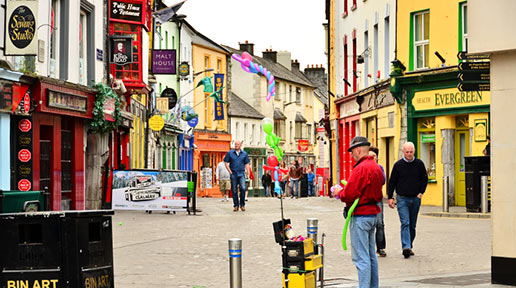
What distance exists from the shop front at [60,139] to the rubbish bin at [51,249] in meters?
13.6

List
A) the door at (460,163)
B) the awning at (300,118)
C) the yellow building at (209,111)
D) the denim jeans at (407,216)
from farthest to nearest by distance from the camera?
1. the awning at (300,118)
2. the yellow building at (209,111)
3. the door at (460,163)
4. the denim jeans at (407,216)

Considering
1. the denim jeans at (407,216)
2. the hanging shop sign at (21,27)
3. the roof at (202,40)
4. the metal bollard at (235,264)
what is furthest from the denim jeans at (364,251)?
the roof at (202,40)

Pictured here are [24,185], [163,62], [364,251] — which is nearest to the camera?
[364,251]

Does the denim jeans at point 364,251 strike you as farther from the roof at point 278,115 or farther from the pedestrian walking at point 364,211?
the roof at point 278,115

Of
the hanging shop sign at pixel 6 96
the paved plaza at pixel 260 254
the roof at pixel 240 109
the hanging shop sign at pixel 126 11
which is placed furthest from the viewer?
the roof at pixel 240 109

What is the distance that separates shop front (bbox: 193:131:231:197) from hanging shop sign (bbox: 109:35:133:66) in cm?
2857

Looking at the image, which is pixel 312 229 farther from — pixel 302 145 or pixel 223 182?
pixel 302 145

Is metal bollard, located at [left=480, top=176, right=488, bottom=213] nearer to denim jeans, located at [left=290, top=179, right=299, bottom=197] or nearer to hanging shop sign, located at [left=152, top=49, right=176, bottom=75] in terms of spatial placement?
hanging shop sign, located at [left=152, top=49, right=176, bottom=75]

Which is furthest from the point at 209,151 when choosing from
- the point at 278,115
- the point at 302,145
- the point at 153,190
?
the point at 153,190

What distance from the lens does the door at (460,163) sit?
29312 mm

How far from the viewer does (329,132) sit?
47812mm

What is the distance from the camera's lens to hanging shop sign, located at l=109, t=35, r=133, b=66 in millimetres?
28203

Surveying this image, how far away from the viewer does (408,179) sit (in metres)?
14.2

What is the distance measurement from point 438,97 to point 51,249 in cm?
2344
